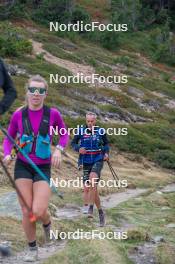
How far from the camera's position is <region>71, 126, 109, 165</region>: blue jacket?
1151cm

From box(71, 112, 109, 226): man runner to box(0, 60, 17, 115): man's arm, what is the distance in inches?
147

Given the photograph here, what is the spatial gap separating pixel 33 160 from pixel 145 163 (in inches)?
904

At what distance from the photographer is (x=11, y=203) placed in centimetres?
1109

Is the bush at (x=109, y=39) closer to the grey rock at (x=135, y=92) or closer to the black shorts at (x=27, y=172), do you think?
the grey rock at (x=135, y=92)

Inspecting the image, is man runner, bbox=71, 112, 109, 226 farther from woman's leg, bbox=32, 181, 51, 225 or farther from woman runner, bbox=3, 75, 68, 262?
woman's leg, bbox=32, 181, 51, 225

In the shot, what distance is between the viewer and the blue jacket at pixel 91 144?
37.8ft

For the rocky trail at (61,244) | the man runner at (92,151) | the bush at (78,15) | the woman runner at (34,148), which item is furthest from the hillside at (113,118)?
the woman runner at (34,148)

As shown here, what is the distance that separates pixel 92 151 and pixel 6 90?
13.5 ft

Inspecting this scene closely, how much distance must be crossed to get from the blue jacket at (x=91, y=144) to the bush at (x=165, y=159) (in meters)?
19.4

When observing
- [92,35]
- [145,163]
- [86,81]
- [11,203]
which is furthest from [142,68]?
[11,203]

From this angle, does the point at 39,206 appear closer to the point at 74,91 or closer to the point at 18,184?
the point at 18,184

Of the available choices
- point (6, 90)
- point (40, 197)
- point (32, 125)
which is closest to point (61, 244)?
point (40, 197)

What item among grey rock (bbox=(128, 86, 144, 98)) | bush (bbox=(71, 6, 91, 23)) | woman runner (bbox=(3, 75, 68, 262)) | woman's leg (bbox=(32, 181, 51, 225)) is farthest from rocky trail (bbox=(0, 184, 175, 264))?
bush (bbox=(71, 6, 91, 23))

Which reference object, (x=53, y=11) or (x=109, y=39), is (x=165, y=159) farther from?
(x=53, y=11)
